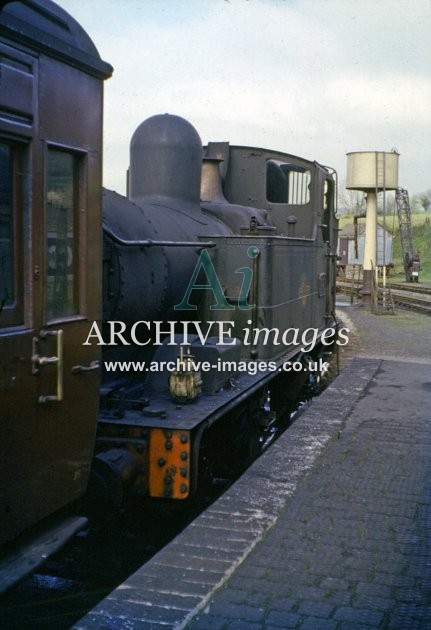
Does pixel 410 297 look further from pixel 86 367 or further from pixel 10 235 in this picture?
pixel 10 235

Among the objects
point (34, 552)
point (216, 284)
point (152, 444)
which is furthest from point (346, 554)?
point (216, 284)

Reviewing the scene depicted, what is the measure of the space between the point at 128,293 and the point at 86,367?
4.63 feet

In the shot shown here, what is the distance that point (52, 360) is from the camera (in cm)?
315

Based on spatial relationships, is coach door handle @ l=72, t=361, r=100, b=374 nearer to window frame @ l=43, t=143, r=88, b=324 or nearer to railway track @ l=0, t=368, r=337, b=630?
window frame @ l=43, t=143, r=88, b=324

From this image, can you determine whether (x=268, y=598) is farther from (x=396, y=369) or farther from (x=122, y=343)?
(x=396, y=369)

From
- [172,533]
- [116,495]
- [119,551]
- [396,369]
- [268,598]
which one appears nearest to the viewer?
[268,598]

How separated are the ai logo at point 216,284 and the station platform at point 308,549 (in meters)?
1.19

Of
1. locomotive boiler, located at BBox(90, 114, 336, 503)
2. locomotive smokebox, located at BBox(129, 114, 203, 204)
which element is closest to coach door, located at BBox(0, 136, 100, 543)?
locomotive boiler, located at BBox(90, 114, 336, 503)

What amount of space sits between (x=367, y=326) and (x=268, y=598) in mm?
14324

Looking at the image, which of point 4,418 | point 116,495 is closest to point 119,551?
point 116,495

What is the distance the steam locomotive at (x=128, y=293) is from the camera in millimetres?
3031

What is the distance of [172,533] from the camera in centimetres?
522

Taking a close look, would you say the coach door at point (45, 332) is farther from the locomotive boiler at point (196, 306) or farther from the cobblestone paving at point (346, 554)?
the cobblestone paving at point (346, 554)

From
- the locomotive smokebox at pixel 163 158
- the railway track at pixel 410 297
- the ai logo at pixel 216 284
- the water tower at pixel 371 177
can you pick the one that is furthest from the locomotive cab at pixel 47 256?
the water tower at pixel 371 177
